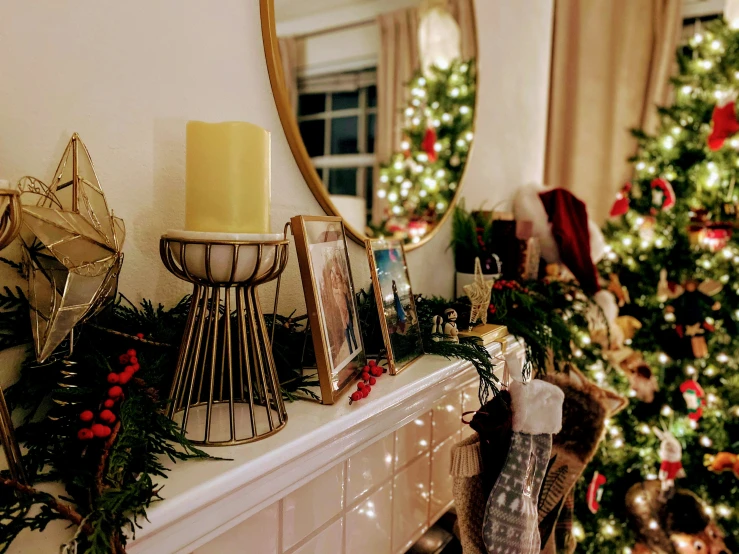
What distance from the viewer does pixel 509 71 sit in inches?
65.1

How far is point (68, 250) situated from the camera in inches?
16.9

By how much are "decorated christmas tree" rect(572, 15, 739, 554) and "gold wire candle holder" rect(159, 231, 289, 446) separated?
1.58 meters

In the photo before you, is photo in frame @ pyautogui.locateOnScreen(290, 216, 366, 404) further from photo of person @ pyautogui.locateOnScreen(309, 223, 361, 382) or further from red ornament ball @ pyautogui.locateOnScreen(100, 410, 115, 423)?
red ornament ball @ pyautogui.locateOnScreen(100, 410, 115, 423)

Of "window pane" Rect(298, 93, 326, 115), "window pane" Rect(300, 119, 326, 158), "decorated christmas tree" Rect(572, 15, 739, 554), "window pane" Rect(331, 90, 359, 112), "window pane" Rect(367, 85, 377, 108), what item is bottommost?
"decorated christmas tree" Rect(572, 15, 739, 554)

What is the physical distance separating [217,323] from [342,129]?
50cm

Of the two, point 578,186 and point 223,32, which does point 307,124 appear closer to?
point 223,32

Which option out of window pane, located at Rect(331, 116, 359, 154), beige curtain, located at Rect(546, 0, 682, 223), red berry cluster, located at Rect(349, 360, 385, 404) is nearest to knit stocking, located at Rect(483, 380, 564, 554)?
red berry cluster, located at Rect(349, 360, 385, 404)

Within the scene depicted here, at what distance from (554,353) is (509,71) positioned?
41.3 inches

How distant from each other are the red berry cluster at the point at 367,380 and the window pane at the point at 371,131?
47 centimetres

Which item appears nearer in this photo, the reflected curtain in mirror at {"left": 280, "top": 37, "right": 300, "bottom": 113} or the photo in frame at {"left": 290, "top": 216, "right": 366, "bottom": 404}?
the photo in frame at {"left": 290, "top": 216, "right": 366, "bottom": 404}

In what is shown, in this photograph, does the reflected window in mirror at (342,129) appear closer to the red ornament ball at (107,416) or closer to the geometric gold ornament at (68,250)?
the geometric gold ornament at (68,250)

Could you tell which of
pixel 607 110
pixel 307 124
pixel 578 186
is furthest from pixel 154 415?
pixel 607 110

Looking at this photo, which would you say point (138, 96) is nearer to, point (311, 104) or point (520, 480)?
point (311, 104)

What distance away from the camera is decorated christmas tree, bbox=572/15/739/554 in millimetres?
1807
